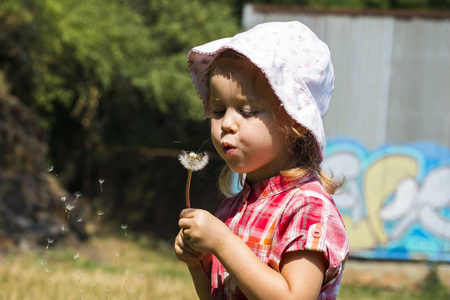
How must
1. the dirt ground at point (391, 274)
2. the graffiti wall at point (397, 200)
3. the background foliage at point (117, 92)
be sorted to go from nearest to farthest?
the dirt ground at point (391, 274) → the graffiti wall at point (397, 200) → the background foliage at point (117, 92)

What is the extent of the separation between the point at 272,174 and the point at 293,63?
38 cm

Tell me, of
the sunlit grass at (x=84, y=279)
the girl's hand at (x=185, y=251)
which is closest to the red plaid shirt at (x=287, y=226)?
the girl's hand at (x=185, y=251)

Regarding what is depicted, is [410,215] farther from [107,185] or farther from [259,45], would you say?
[259,45]

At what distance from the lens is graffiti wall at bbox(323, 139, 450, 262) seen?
9383 mm

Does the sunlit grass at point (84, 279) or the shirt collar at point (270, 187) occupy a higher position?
the shirt collar at point (270, 187)

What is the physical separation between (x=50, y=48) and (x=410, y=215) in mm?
6639

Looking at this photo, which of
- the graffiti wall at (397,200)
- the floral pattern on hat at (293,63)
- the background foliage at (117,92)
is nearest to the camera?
the floral pattern on hat at (293,63)

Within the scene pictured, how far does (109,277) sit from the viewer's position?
5.74 metres

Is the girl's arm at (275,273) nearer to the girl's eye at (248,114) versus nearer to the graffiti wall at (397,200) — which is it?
the girl's eye at (248,114)

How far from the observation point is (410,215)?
943cm

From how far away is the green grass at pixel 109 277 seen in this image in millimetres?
4219

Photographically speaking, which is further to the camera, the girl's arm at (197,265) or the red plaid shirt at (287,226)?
the girl's arm at (197,265)

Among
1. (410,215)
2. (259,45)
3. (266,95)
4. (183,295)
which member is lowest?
(410,215)

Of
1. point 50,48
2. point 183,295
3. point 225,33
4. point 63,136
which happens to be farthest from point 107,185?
point 183,295
